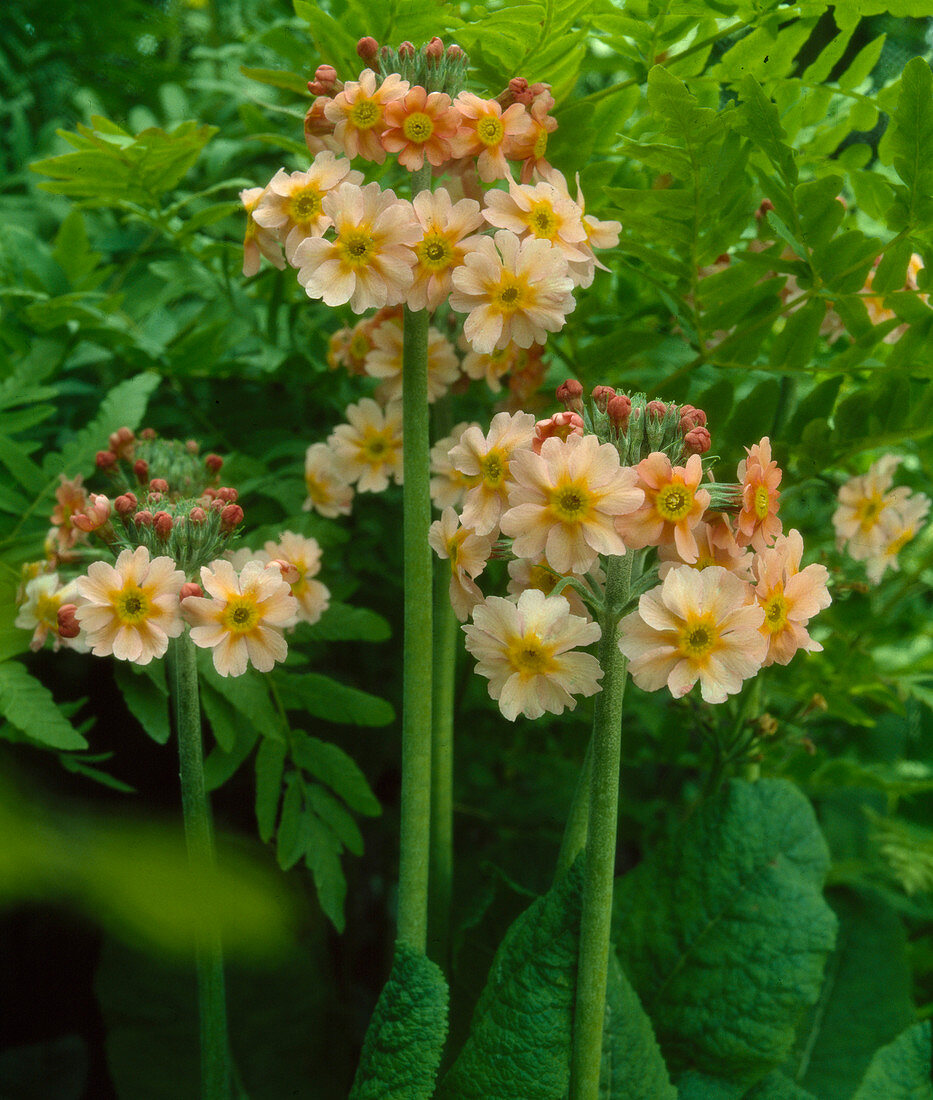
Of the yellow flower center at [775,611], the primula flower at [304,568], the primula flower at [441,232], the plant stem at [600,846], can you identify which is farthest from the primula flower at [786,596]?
the primula flower at [304,568]

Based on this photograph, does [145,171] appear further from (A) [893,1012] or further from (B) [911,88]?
(A) [893,1012]

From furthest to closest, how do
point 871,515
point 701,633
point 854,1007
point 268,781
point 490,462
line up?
point 854,1007
point 871,515
point 268,781
point 490,462
point 701,633

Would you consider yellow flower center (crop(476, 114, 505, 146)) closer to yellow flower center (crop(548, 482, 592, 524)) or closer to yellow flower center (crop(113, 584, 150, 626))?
yellow flower center (crop(548, 482, 592, 524))

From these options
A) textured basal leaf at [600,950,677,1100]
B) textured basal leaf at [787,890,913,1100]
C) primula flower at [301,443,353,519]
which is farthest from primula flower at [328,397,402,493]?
textured basal leaf at [787,890,913,1100]

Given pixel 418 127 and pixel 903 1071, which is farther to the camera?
pixel 903 1071

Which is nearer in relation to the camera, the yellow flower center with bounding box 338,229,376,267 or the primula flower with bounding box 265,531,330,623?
the yellow flower center with bounding box 338,229,376,267

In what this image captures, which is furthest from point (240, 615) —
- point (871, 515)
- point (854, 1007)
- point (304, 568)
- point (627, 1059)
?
point (854, 1007)

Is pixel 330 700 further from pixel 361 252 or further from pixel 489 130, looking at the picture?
pixel 489 130
